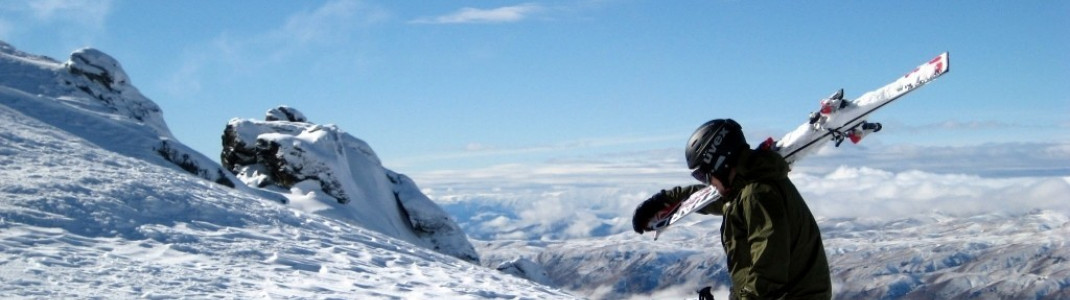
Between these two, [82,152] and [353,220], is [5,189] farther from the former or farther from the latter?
[353,220]

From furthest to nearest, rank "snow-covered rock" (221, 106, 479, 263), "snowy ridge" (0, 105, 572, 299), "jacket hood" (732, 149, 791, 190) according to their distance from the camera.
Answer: "snow-covered rock" (221, 106, 479, 263) < "snowy ridge" (0, 105, 572, 299) < "jacket hood" (732, 149, 791, 190)

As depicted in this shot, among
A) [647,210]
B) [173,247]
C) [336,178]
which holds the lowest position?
[173,247]

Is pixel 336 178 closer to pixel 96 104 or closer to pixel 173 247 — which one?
pixel 96 104

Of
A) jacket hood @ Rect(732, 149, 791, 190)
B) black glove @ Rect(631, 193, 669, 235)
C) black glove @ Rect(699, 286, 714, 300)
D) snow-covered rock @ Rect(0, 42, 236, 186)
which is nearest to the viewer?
jacket hood @ Rect(732, 149, 791, 190)

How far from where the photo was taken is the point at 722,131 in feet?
18.7

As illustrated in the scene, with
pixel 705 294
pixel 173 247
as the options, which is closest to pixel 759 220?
pixel 705 294

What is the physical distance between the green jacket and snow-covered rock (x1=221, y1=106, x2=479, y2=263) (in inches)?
1182

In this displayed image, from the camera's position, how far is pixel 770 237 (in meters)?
5.30

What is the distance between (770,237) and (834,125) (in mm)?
4004

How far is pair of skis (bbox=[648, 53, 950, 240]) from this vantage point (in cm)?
784

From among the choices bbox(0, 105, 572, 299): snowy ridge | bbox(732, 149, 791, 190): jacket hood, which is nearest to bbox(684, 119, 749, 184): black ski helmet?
bbox(732, 149, 791, 190): jacket hood

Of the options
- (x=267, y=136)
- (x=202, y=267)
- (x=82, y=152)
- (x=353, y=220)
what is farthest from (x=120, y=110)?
(x=202, y=267)

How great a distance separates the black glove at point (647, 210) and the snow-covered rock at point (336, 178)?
2793 centimetres

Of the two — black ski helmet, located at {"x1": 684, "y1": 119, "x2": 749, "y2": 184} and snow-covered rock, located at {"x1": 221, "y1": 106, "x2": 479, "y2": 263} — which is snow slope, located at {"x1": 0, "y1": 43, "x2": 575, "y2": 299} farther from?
snow-covered rock, located at {"x1": 221, "y1": 106, "x2": 479, "y2": 263}
